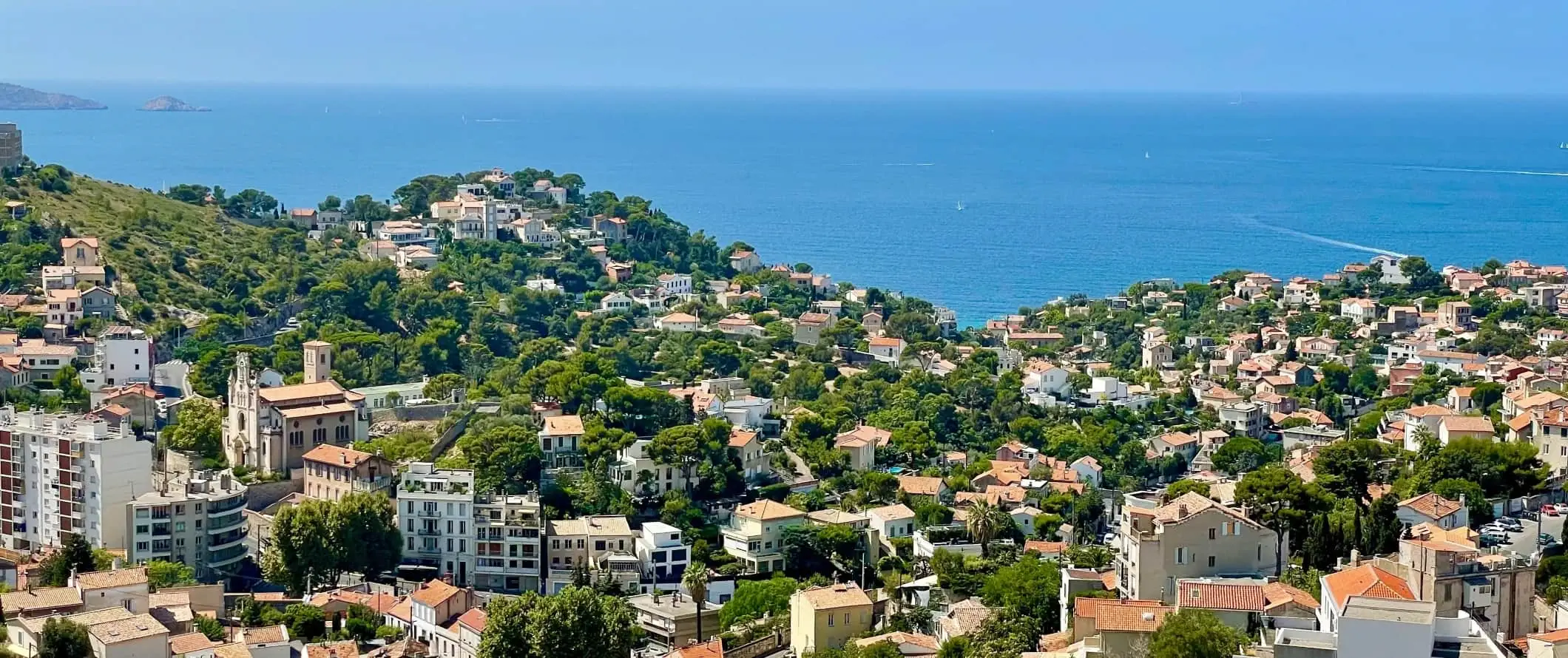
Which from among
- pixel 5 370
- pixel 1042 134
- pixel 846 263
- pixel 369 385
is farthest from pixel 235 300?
pixel 1042 134

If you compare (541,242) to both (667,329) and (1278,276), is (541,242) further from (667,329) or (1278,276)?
(1278,276)

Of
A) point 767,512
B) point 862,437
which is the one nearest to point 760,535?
point 767,512

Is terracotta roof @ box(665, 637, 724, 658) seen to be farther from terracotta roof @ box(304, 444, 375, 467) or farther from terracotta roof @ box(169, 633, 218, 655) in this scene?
terracotta roof @ box(304, 444, 375, 467)

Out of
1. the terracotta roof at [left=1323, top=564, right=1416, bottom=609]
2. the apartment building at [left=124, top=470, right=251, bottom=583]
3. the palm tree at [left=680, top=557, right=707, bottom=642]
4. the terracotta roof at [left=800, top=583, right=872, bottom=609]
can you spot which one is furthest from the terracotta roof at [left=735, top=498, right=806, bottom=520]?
the terracotta roof at [left=1323, top=564, right=1416, bottom=609]

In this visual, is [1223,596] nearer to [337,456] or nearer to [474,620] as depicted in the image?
[474,620]

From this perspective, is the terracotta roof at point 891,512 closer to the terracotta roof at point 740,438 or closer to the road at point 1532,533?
the terracotta roof at point 740,438

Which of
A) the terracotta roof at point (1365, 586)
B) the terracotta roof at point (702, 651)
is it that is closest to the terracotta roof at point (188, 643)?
the terracotta roof at point (702, 651)
